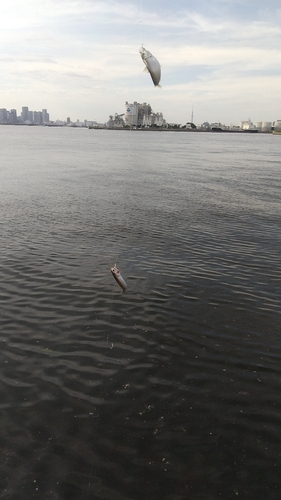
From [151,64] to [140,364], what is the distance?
1108cm

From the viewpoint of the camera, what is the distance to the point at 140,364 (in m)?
9.51

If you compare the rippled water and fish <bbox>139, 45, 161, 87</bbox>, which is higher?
fish <bbox>139, 45, 161, 87</bbox>

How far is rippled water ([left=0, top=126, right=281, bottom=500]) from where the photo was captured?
666 cm

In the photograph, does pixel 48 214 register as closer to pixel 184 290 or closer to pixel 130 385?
pixel 184 290

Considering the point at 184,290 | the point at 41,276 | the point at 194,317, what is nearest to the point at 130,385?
the point at 194,317

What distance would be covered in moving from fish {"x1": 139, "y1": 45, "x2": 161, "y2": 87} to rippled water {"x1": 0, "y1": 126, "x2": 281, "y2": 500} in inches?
311

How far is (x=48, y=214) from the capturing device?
24938 millimetres

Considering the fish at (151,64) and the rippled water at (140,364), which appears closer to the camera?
the rippled water at (140,364)

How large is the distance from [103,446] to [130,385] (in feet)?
5.89

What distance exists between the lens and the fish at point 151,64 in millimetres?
13773

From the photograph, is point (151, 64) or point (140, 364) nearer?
point (140, 364)

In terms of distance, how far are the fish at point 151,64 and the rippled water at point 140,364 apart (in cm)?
790

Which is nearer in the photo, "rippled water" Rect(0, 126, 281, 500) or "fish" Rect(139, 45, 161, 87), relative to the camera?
"rippled water" Rect(0, 126, 281, 500)

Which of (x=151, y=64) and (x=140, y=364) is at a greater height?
(x=151, y=64)
